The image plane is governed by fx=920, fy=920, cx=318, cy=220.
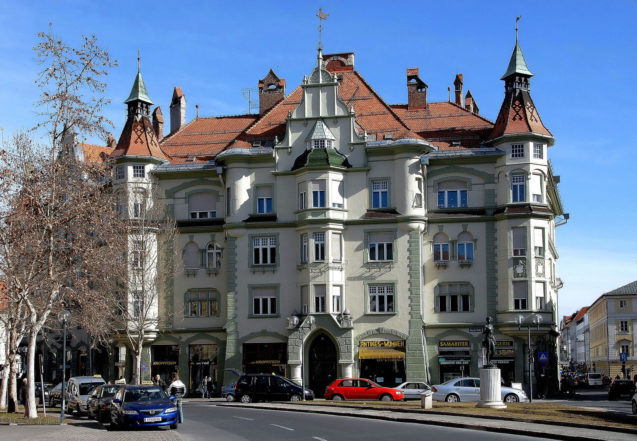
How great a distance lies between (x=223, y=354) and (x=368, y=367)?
10.1 m

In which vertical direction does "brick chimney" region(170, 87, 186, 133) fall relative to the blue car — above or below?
above

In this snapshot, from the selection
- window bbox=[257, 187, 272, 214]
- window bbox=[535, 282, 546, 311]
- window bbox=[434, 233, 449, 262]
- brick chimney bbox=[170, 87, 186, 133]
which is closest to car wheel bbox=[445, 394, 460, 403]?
window bbox=[535, 282, 546, 311]

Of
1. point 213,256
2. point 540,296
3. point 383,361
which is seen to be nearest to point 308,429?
point 383,361

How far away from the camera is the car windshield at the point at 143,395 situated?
104 ft

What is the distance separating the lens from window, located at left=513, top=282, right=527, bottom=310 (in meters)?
57.0

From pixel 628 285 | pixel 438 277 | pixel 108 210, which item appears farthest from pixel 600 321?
pixel 108 210

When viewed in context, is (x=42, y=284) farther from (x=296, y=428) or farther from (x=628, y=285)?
(x=628, y=285)

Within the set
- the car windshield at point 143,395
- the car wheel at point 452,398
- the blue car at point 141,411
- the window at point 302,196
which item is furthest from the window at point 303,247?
the blue car at point 141,411

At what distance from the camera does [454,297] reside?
58.8 metres

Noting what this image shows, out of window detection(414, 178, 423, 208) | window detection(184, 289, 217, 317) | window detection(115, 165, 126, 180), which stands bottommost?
window detection(184, 289, 217, 317)

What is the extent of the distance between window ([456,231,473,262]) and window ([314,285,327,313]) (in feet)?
29.8

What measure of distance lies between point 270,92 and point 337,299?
19.3 meters

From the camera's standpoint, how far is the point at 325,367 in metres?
58.4

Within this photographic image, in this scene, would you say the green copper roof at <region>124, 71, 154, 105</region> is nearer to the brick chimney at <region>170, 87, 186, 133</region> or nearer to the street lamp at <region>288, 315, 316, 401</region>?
the brick chimney at <region>170, 87, 186, 133</region>
